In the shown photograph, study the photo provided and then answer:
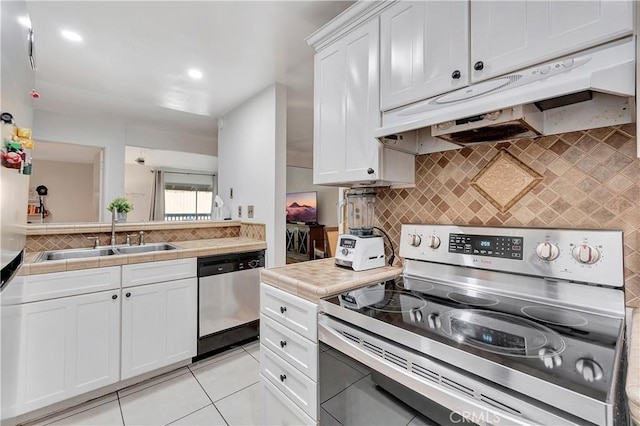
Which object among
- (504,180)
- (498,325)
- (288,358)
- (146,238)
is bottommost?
(288,358)

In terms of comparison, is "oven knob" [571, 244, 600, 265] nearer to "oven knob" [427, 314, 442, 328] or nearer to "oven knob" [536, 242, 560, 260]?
"oven knob" [536, 242, 560, 260]

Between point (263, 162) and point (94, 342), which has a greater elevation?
point (263, 162)

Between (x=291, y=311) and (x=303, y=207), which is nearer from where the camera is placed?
(x=291, y=311)

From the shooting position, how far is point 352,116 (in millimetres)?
1462

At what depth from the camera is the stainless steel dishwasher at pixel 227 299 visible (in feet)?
7.50

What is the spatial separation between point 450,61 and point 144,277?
2233 millimetres

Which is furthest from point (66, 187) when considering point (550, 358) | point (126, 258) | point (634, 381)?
point (634, 381)

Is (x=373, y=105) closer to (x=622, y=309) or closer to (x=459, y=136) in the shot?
(x=459, y=136)

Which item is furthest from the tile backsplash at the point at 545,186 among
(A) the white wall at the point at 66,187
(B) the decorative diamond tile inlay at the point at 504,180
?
(A) the white wall at the point at 66,187

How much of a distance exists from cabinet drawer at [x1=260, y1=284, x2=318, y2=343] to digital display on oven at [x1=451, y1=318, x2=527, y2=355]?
0.53 m

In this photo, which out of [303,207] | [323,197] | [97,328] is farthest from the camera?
[303,207]

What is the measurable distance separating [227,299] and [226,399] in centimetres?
75

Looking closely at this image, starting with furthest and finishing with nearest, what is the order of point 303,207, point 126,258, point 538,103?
1. point 303,207
2. point 126,258
3. point 538,103

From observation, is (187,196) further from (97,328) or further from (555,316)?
(555,316)
